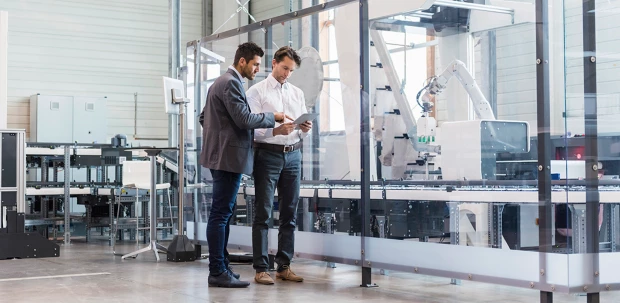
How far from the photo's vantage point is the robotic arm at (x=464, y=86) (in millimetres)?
4324

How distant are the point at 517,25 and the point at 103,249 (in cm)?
Result: 555

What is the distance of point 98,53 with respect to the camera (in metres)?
13.9

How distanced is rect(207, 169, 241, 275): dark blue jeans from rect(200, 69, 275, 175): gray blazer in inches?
3.9

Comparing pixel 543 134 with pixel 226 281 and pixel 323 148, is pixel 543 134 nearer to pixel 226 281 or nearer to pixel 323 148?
pixel 323 148

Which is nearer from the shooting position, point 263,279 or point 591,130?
point 591,130

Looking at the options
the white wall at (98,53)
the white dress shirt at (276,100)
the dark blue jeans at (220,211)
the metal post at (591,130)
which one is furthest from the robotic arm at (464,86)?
the white wall at (98,53)

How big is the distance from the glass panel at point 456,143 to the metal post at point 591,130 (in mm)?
208

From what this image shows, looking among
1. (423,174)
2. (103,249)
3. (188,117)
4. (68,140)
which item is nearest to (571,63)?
(423,174)

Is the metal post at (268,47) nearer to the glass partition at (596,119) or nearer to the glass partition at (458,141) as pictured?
the glass partition at (458,141)

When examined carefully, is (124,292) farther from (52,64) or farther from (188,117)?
(52,64)

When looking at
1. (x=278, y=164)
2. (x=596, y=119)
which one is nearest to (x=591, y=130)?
(x=596, y=119)

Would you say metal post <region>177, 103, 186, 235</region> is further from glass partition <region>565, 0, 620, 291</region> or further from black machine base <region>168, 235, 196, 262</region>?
glass partition <region>565, 0, 620, 291</region>

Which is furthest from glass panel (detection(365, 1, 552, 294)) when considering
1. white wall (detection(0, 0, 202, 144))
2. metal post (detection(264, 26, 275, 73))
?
white wall (detection(0, 0, 202, 144))

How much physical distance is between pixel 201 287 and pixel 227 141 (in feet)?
3.05
